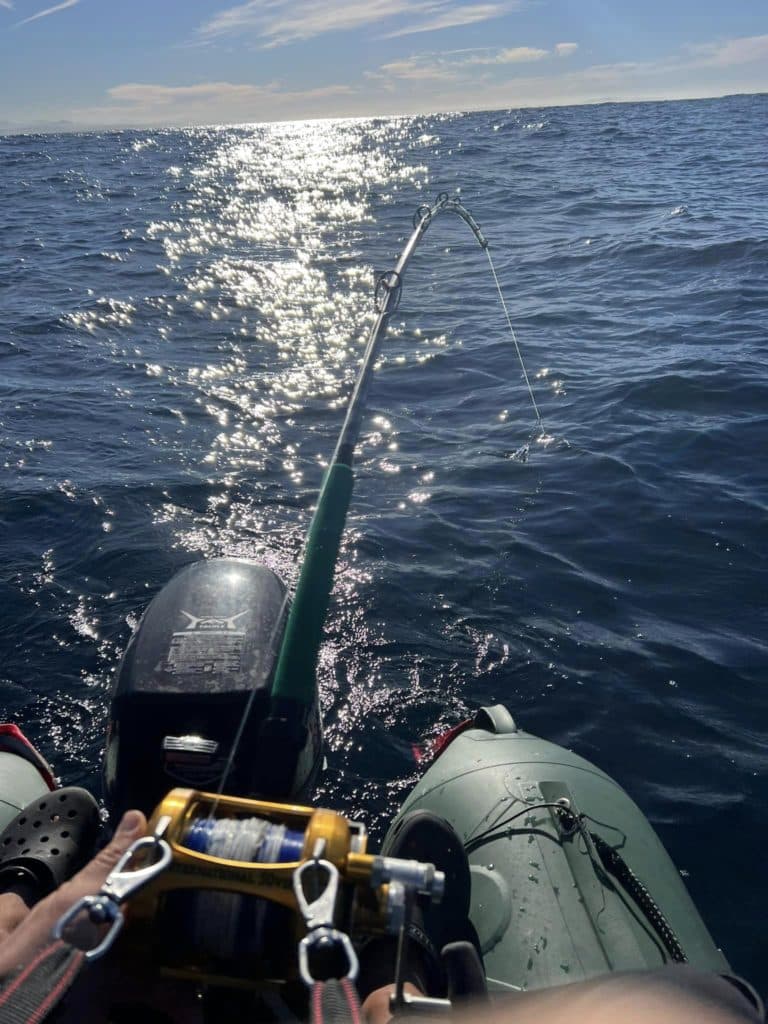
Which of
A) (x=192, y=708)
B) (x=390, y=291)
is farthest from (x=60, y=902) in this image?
(x=390, y=291)

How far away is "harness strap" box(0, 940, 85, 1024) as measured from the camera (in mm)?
1308

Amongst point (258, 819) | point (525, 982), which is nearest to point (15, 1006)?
point (258, 819)

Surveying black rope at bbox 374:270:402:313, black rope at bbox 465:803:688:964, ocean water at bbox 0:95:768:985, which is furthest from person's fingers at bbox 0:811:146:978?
black rope at bbox 374:270:402:313

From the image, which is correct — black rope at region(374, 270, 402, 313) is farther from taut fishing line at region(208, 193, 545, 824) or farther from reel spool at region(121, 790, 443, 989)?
reel spool at region(121, 790, 443, 989)

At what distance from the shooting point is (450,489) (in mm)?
6301

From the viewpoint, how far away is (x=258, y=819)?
1710 millimetres

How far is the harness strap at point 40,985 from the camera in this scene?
1.31 m

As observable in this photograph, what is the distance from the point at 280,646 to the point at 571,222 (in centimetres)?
1589

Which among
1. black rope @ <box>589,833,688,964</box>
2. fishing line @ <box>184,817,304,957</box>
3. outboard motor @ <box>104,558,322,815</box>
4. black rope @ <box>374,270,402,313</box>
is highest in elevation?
black rope @ <box>374,270,402,313</box>

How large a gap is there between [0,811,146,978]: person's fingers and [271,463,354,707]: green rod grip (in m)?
1.00

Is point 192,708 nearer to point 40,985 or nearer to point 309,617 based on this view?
point 309,617

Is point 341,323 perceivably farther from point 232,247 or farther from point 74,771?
point 74,771

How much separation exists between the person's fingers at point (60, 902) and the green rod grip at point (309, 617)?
3.27 ft

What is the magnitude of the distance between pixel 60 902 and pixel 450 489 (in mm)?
4977
